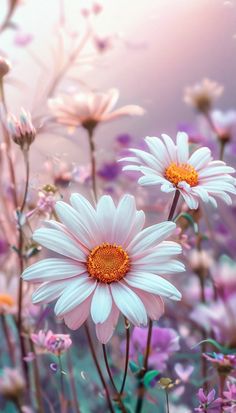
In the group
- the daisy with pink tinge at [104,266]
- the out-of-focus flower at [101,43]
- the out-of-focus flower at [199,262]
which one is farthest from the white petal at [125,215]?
the out-of-focus flower at [101,43]

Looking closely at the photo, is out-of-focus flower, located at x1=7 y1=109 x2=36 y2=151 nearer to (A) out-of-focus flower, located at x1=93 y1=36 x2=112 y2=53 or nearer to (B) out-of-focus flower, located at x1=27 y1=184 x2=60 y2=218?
(B) out-of-focus flower, located at x1=27 y1=184 x2=60 y2=218

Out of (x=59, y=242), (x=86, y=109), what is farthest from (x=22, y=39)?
(x=59, y=242)

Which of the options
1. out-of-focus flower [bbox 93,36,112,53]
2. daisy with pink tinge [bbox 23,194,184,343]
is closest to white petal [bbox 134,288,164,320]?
daisy with pink tinge [bbox 23,194,184,343]

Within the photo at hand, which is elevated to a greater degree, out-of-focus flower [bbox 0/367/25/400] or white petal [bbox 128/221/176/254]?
white petal [bbox 128/221/176/254]

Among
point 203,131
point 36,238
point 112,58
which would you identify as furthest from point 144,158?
point 112,58

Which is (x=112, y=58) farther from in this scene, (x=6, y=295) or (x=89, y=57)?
(x=6, y=295)

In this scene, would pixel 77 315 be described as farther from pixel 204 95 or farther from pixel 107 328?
pixel 204 95
